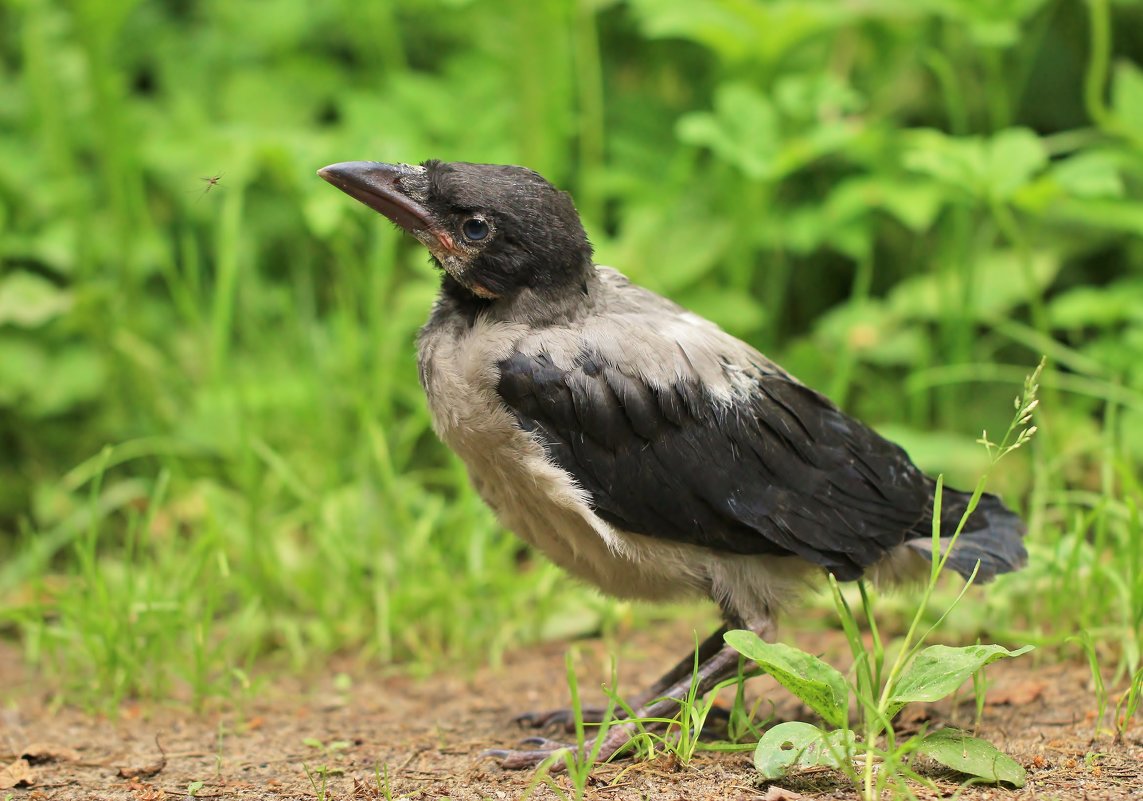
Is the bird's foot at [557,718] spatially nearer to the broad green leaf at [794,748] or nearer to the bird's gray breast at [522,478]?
the bird's gray breast at [522,478]

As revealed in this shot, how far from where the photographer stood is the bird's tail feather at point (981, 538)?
315 cm

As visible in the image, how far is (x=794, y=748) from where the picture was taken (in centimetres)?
255

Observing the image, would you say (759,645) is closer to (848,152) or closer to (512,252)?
(512,252)

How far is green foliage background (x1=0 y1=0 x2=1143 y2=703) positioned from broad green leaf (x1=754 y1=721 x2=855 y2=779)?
1.34m

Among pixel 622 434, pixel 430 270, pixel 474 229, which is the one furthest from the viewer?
pixel 430 270

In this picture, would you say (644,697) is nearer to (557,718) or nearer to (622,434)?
(557,718)

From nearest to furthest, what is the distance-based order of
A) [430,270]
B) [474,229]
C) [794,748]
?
1. [794,748]
2. [474,229]
3. [430,270]

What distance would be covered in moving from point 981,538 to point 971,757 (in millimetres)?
852

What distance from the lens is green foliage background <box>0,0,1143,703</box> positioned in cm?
416

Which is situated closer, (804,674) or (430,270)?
(804,674)

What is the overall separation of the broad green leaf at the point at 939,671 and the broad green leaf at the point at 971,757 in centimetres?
12

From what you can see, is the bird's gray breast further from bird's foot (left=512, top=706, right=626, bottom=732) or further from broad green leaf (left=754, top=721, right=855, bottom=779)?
broad green leaf (left=754, top=721, right=855, bottom=779)

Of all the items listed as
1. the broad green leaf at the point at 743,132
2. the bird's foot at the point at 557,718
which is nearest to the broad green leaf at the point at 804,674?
the bird's foot at the point at 557,718

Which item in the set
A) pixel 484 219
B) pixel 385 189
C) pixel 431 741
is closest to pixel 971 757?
pixel 431 741
